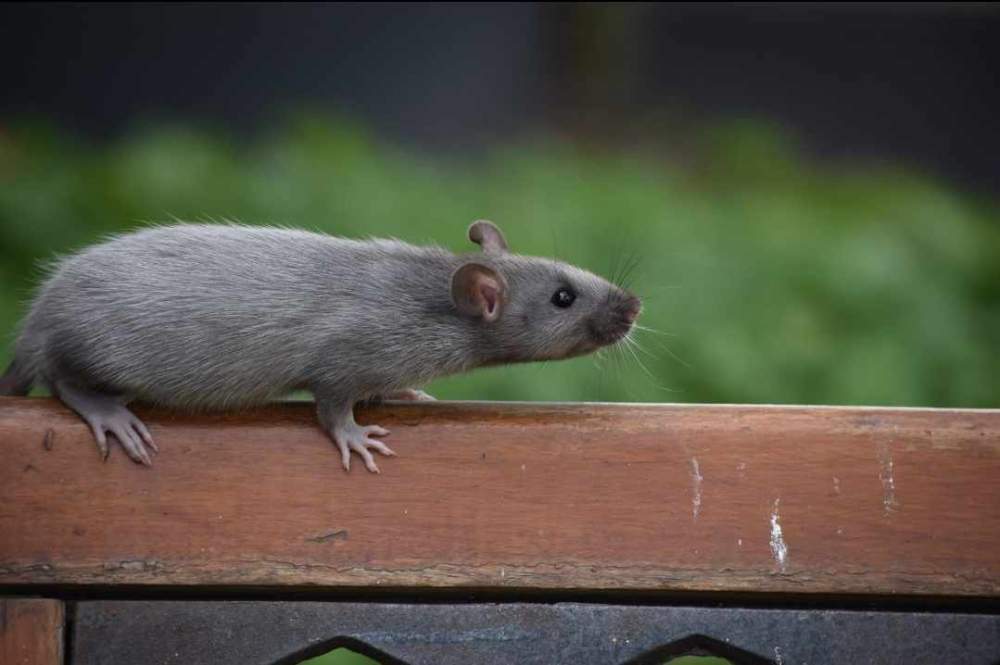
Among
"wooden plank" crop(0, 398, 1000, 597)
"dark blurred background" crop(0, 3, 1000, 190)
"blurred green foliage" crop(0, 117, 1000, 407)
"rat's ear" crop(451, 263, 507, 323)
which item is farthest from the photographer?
"dark blurred background" crop(0, 3, 1000, 190)

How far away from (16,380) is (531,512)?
1159 mm

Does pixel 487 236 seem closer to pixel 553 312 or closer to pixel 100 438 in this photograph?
pixel 553 312

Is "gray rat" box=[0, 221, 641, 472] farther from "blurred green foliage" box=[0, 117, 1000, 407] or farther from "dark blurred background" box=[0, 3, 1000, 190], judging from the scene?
"dark blurred background" box=[0, 3, 1000, 190]

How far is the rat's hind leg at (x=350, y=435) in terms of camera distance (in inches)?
79.7

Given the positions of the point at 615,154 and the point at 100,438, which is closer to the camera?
the point at 100,438

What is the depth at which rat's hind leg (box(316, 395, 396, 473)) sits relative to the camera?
2025 mm

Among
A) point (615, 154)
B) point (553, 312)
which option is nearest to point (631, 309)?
point (553, 312)

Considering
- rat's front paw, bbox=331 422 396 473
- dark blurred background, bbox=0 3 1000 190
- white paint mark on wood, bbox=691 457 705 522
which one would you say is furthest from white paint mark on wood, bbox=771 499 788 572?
dark blurred background, bbox=0 3 1000 190

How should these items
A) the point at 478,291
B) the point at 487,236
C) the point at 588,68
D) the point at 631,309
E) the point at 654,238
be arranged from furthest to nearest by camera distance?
the point at 588,68
the point at 654,238
the point at 487,236
the point at 631,309
the point at 478,291

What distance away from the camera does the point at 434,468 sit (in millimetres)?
2043

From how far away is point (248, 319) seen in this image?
7.76 feet

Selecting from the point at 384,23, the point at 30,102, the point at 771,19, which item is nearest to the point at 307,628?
the point at 30,102

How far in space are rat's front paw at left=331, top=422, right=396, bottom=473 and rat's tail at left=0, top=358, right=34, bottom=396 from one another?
819 mm

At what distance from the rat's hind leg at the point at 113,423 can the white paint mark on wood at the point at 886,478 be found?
1.12 meters
